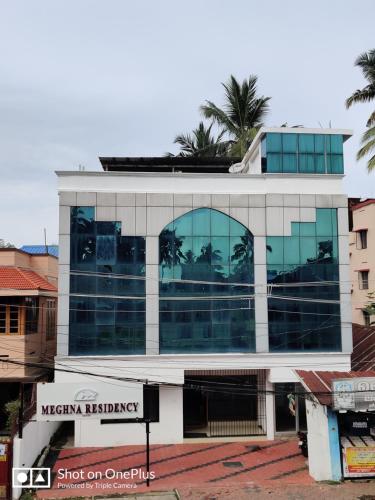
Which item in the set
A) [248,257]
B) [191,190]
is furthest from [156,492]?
[191,190]

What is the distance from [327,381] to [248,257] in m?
7.75

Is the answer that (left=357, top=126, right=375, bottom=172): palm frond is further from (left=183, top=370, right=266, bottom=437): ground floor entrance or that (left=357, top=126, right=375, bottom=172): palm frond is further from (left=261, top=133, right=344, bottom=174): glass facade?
(left=183, top=370, right=266, bottom=437): ground floor entrance

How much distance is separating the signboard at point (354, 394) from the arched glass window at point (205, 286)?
6.82 metres

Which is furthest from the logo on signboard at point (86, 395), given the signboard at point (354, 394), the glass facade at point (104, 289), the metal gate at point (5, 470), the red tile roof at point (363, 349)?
the red tile roof at point (363, 349)

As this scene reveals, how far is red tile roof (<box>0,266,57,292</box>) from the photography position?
26.3 m

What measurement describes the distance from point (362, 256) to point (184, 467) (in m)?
26.9

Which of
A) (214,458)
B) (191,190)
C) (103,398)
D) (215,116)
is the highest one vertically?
(215,116)

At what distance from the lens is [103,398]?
70.5 feet

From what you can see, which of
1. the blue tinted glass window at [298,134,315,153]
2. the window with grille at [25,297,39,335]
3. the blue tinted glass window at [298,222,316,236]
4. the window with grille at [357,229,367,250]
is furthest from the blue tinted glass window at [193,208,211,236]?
the window with grille at [357,229,367,250]

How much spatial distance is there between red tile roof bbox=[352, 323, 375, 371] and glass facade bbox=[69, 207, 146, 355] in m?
11.3

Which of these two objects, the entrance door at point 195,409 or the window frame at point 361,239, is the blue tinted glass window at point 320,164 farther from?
the window frame at point 361,239

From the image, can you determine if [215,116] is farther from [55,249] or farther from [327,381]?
[327,381]

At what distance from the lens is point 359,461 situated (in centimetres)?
2031

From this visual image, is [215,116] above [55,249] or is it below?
above
